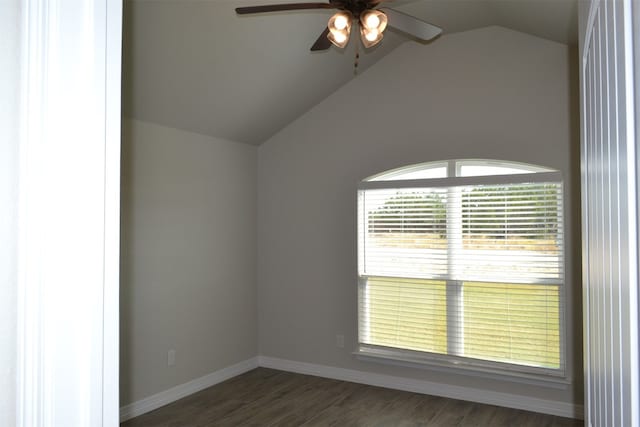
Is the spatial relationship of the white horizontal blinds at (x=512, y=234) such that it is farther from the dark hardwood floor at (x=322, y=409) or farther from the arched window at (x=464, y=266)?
the dark hardwood floor at (x=322, y=409)

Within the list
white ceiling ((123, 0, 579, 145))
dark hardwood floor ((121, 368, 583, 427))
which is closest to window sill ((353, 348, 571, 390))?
dark hardwood floor ((121, 368, 583, 427))

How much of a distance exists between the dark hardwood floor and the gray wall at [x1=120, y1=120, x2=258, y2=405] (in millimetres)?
322

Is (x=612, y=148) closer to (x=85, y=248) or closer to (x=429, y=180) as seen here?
(x=85, y=248)

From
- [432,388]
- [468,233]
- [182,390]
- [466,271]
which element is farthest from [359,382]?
[468,233]

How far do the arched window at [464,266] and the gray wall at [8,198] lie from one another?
4002 mm

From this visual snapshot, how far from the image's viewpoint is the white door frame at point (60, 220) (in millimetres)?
758

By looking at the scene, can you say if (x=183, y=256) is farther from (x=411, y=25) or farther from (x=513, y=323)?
(x=513, y=323)

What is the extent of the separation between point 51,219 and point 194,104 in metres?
3.63

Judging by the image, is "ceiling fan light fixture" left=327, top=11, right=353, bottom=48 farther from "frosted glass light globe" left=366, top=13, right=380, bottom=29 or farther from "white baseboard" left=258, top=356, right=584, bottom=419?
"white baseboard" left=258, top=356, right=584, bottom=419

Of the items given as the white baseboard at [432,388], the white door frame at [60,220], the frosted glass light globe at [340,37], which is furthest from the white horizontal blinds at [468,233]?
the white door frame at [60,220]

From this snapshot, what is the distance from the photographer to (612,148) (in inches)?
28.1

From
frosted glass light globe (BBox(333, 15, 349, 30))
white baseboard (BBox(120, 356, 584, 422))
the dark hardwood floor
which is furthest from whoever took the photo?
white baseboard (BBox(120, 356, 584, 422))

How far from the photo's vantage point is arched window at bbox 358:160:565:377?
4031 millimetres

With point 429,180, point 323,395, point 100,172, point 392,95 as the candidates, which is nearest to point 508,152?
point 429,180
